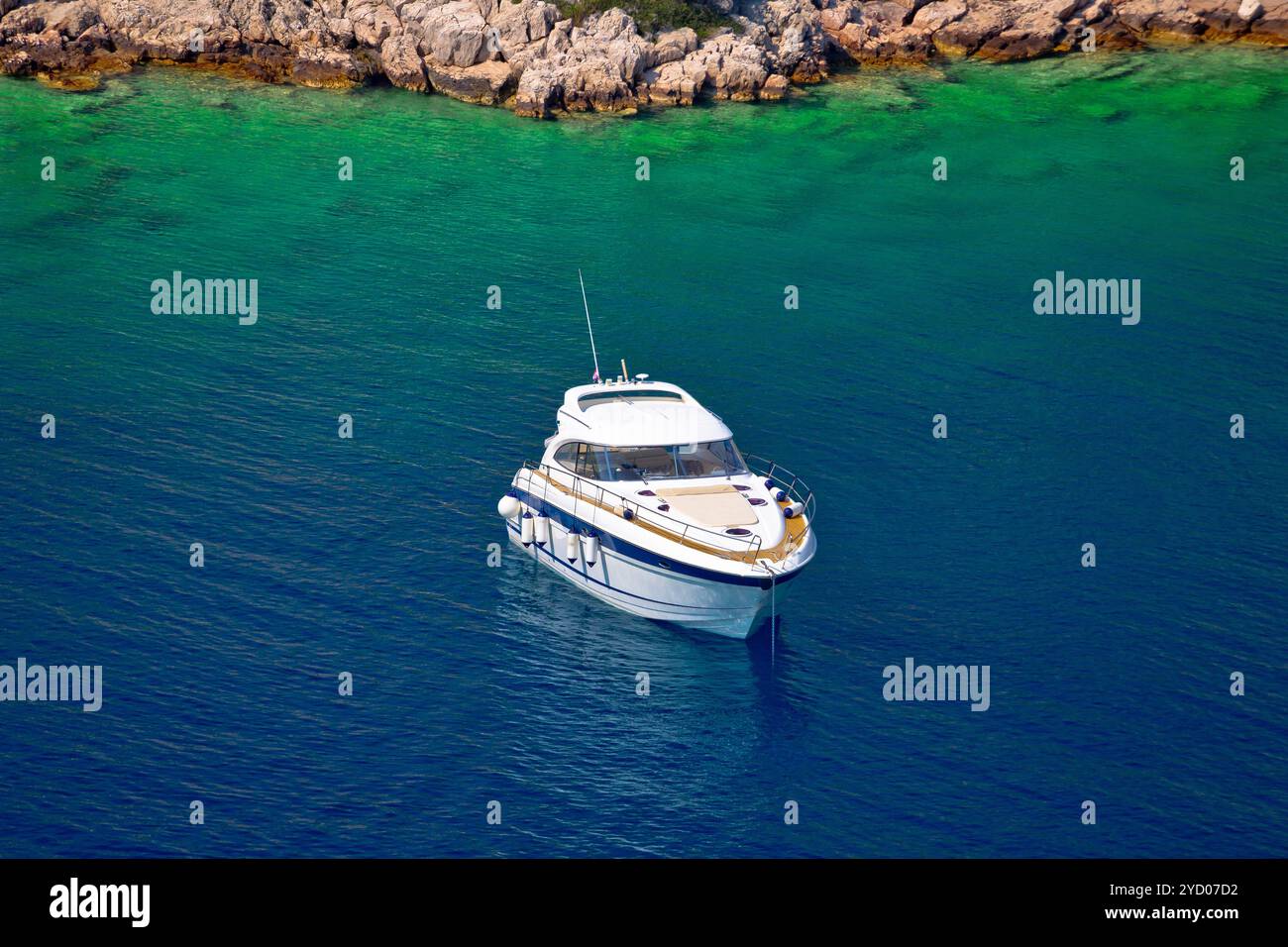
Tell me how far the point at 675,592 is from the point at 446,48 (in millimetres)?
52887

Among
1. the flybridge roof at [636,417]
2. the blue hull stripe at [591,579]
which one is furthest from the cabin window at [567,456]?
the blue hull stripe at [591,579]

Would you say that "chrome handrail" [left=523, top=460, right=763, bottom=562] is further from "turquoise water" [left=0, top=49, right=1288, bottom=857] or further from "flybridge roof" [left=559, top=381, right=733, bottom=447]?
"turquoise water" [left=0, top=49, right=1288, bottom=857]

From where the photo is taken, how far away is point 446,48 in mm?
94500

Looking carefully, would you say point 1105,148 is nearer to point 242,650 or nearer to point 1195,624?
point 1195,624

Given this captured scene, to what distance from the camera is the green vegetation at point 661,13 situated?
97062 millimetres

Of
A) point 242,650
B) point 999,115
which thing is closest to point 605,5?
point 999,115

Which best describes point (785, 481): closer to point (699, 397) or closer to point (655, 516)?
point (699, 397)

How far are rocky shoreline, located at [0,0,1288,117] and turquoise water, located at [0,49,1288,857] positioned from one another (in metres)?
2.10

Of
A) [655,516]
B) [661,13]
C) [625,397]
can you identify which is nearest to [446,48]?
[661,13]

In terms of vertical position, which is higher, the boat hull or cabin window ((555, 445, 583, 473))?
cabin window ((555, 445, 583, 473))

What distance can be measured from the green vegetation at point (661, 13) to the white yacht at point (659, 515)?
45976 mm

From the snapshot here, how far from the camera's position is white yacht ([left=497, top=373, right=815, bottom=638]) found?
50312 millimetres

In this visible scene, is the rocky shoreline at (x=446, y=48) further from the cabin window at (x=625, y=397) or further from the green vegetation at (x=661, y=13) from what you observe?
the cabin window at (x=625, y=397)

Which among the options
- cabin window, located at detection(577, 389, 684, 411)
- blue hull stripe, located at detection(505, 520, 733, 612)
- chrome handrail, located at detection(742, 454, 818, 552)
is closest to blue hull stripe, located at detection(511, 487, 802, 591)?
blue hull stripe, located at detection(505, 520, 733, 612)
